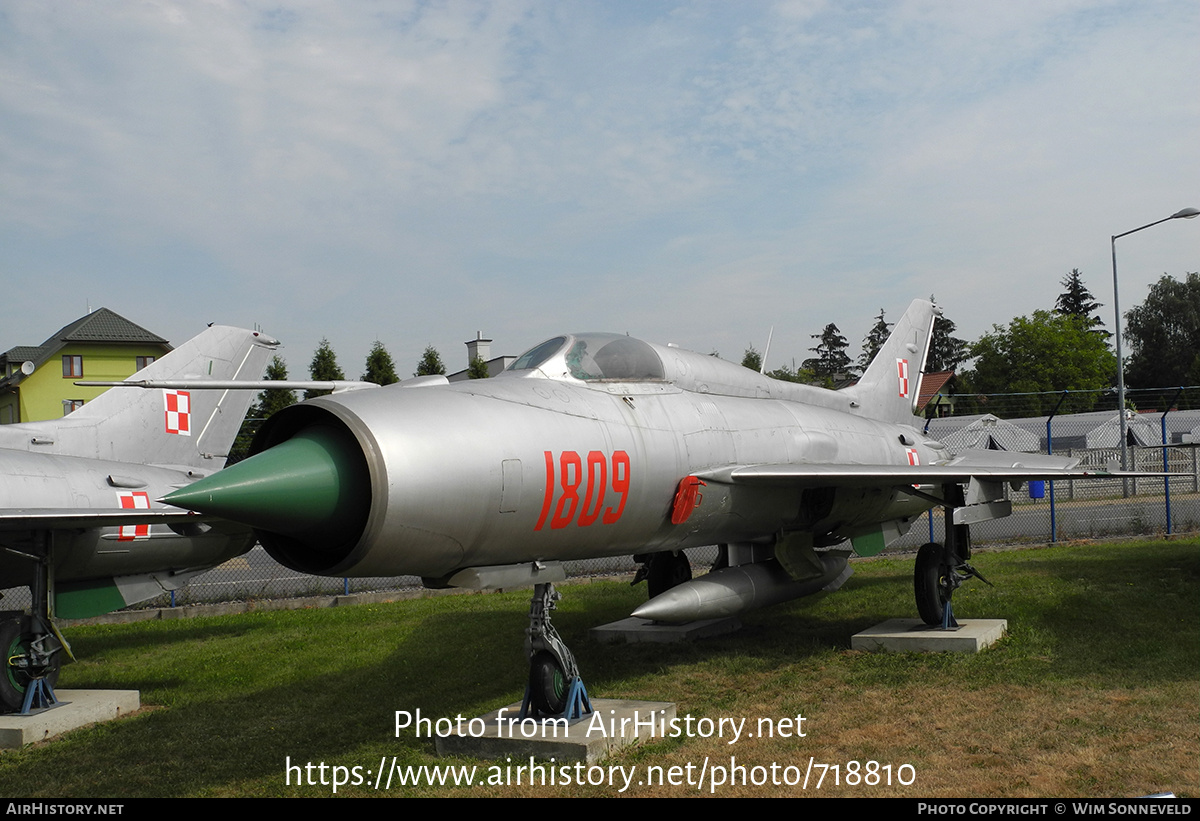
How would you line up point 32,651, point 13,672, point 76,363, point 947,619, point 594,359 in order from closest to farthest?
point 594,359, point 32,651, point 13,672, point 947,619, point 76,363

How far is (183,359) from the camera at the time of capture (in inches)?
436

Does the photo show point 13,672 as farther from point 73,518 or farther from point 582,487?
point 582,487

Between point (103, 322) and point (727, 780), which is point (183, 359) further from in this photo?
point (103, 322)

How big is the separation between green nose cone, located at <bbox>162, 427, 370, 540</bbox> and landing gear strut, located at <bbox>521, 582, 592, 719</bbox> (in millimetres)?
1875

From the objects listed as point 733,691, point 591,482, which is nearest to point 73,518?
point 591,482

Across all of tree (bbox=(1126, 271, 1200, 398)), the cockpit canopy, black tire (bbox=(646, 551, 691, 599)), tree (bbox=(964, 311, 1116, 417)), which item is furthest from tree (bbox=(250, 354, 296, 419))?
tree (bbox=(1126, 271, 1200, 398))

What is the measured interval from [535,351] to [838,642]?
4.81 metres

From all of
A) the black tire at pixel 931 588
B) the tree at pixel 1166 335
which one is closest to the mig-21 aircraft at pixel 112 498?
the black tire at pixel 931 588

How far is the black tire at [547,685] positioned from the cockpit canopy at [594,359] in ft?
6.30

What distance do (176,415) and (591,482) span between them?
7.01m

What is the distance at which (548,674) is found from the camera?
617 centimetres

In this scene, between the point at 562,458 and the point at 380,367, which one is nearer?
the point at 562,458

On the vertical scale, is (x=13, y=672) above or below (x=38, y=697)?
above
